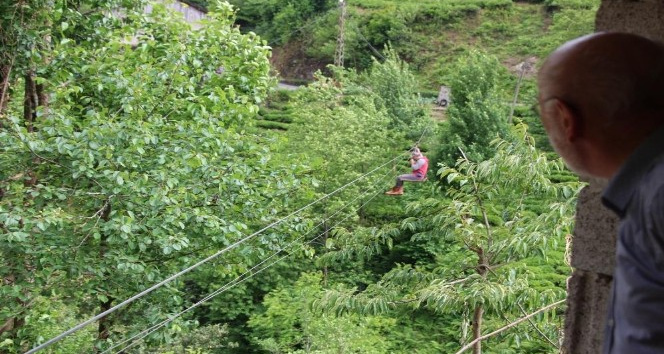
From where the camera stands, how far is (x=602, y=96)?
85 cm

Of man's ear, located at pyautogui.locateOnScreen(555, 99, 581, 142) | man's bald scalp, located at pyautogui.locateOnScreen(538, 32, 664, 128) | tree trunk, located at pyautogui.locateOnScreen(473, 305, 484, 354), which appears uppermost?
man's bald scalp, located at pyautogui.locateOnScreen(538, 32, 664, 128)

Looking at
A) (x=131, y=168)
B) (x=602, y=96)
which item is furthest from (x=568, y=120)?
(x=131, y=168)

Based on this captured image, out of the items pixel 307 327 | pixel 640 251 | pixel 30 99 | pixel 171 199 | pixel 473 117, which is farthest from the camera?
pixel 473 117

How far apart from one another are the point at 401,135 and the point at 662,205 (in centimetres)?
1973

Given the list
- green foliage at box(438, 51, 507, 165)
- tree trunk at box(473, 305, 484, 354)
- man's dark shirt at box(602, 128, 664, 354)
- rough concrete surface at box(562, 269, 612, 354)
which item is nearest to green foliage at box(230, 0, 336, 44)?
green foliage at box(438, 51, 507, 165)

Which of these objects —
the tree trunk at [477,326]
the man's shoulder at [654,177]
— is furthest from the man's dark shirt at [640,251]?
the tree trunk at [477,326]

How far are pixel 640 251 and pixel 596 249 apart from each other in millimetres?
824

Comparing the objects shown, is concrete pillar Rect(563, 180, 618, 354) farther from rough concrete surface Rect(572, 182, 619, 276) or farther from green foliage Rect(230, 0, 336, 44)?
green foliage Rect(230, 0, 336, 44)

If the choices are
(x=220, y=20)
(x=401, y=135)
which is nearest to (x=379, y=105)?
(x=401, y=135)

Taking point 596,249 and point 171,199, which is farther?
point 171,199

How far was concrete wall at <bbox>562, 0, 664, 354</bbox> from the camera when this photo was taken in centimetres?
148

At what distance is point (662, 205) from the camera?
0.72m

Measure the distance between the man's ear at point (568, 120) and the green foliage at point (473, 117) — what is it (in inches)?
639

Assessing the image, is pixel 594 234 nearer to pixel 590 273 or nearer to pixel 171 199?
pixel 590 273
